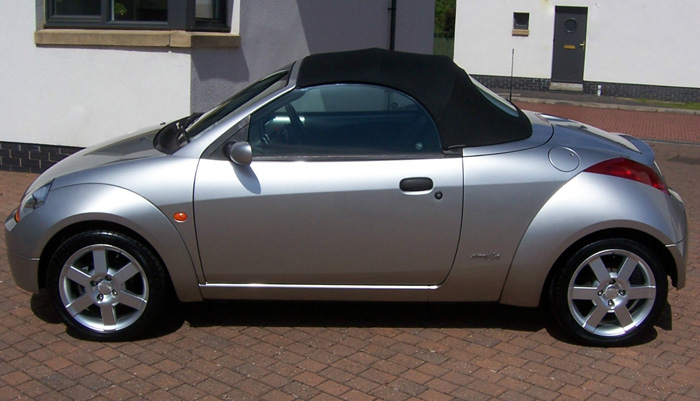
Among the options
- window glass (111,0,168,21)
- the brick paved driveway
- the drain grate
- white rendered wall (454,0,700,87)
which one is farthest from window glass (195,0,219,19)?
white rendered wall (454,0,700,87)

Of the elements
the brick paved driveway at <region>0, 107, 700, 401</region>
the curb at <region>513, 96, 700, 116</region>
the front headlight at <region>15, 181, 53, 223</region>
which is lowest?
the brick paved driveway at <region>0, 107, 700, 401</region>

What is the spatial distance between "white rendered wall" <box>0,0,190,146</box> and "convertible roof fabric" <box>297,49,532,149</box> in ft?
13.7

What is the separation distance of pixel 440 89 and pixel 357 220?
37.6 inches

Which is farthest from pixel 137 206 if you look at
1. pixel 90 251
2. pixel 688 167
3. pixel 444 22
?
pixel 444 22

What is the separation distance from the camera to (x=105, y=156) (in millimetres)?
5172

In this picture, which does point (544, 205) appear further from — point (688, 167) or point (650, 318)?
point (688, 167)

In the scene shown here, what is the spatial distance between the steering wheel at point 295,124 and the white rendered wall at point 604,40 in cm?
2217

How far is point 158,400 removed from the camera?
4.18 metres

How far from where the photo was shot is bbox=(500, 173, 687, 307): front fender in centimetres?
474

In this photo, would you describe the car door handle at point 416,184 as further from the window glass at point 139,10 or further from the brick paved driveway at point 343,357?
the window glass at point 139,10

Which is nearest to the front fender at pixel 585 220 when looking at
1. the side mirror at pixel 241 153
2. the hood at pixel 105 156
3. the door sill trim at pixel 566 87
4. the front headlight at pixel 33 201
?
the side mirror at pixel 241 153

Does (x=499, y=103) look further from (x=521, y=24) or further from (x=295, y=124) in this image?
(x=521, y=24)

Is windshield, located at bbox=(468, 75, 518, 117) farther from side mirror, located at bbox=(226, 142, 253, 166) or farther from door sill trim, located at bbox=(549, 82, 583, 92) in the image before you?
door sill trim, located at bbox=(549, 82, 583, 92)

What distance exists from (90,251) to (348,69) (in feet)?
6.04
